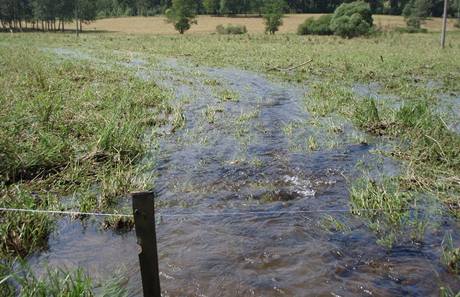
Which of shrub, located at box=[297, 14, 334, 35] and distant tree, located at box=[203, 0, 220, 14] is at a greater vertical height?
distant tree, located at box=[203, 0, 220, 14]

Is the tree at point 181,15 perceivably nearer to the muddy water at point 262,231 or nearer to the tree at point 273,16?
the tree at point 273,16

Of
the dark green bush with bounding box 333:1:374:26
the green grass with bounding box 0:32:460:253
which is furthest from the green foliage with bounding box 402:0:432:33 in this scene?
the green grass with bounding box 0:32:460:253

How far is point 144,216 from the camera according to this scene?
3.56 m

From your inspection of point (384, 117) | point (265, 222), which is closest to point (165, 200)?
point (265, 222)

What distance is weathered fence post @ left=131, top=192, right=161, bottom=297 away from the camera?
3.50 m

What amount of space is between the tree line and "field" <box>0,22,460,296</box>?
66285mm

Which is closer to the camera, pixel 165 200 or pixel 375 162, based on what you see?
pixel 165 200

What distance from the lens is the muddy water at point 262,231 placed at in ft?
16.7

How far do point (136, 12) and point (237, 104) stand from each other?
426ft

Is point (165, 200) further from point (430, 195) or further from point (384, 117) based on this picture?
point (384, 117)

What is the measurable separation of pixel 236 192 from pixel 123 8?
13962cm

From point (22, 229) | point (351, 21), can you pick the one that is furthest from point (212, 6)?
point (22, 229)

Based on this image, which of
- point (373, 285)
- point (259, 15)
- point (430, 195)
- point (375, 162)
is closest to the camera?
point (373, 285)

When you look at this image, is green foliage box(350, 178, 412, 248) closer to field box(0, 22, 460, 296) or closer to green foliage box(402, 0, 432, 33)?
field box(0, 22, 460, 296)
